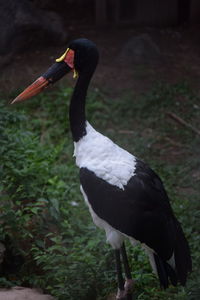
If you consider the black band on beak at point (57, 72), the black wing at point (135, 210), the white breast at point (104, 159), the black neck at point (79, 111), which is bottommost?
the black wing at point (135, 210)

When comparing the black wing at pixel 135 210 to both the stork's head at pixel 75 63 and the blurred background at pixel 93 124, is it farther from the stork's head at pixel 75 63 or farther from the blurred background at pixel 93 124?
the stork's head at pixel 75 63

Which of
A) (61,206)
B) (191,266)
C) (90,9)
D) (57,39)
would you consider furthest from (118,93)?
(191,266)

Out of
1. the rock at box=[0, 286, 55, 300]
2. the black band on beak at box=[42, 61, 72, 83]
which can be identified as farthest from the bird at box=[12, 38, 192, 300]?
the rock at box=[0, 286, 55, 300]

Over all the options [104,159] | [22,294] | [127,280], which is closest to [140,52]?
[104,159]

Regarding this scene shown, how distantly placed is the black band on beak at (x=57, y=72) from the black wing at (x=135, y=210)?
73 centimetres

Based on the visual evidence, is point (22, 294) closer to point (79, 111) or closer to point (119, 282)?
point (119, 282)

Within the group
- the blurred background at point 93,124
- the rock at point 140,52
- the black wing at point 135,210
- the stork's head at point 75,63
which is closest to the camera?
the black wing at point 135,210

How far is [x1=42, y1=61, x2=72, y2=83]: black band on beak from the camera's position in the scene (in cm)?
448

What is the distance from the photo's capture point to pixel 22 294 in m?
4.34

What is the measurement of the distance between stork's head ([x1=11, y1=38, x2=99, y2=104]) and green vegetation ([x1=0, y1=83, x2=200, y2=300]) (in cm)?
47

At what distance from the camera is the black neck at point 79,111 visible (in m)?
4.38

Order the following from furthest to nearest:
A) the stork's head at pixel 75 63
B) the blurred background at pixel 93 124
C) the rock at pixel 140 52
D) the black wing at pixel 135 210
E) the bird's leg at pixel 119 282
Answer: the rock at pixel 140 52 < the blurred background at pixel 93 124 < the stork's head at pixel 75 63 < the bird's leg at pixel 119 282 < the black wing at pixel 135 210

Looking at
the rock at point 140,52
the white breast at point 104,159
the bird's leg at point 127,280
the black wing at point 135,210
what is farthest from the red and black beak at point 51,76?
the rock at point 140,52

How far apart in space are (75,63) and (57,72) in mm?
142
